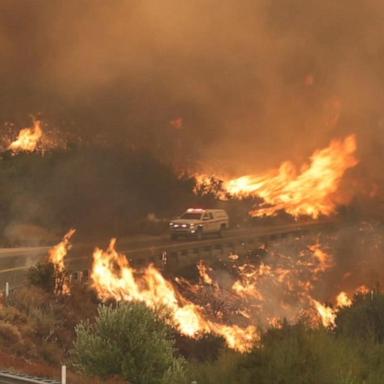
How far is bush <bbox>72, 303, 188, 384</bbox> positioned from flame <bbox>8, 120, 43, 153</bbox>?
3548cm

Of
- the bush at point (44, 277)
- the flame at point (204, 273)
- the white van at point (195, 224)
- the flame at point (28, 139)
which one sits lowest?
the bush at point (44, 277)

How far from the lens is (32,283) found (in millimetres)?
25500

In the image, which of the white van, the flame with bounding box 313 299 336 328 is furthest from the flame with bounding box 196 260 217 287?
the white van

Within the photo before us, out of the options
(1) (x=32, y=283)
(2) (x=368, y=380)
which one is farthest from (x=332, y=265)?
(2) (x=368, y=380)

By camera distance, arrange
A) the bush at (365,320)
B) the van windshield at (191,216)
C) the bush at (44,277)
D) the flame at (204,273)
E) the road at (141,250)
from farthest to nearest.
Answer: the van windshield at (191,216), the flame at (204,273), the road at (141,250), the bush at (44,277), the bush at (365,320)

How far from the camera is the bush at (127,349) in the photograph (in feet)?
51.3

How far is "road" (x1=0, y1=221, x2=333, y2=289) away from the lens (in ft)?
98.2

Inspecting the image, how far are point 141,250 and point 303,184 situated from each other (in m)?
13.2

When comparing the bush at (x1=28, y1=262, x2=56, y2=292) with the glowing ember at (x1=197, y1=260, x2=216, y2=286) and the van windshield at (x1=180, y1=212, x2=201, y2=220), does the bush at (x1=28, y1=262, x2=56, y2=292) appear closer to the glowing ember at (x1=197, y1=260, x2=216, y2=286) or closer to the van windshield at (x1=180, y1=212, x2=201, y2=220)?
the glowing ember at (x1=197, y1=260, x2=216, y2=286)

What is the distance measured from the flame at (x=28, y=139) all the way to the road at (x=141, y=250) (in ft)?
41.3

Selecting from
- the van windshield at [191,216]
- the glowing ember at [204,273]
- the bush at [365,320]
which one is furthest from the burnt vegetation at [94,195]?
the bush at [365,320]

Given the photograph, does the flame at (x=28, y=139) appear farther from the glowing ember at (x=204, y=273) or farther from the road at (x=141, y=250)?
the glowing ember at (x=204, y=273)

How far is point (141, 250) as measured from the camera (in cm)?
3562

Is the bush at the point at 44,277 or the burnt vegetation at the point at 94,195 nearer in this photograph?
the bush at the point at 44,277
